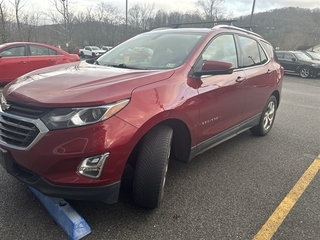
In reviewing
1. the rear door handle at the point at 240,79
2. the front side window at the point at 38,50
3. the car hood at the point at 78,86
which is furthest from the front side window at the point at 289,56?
the car hood at the point at 78,86

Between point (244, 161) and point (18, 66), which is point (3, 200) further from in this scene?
point (18, 66)

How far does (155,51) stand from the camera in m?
3.26

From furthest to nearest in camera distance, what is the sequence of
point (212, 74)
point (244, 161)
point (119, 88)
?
point (244, 161), point (212, 74), point (119, 88)

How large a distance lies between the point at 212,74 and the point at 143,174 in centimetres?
130

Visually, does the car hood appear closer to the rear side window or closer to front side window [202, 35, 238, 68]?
front side window [202, 35, 238, 68]

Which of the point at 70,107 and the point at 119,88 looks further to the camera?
the point at 119,88

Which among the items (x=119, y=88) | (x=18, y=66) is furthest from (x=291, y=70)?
(x=119, y=88)

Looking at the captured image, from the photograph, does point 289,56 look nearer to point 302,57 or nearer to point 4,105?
point 302,57

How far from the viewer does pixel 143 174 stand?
234cm

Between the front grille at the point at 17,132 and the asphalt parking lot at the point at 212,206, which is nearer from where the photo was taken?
the front grille at the point at 17,132

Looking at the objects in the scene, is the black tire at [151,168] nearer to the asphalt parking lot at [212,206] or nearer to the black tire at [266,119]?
the asphalt parking lot at [212,206]

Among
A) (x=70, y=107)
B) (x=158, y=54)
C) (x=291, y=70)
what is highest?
(x=158, y=54)

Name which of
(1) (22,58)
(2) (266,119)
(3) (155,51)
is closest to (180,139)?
(3) (155,51)

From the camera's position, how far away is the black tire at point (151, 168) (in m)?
2.34
